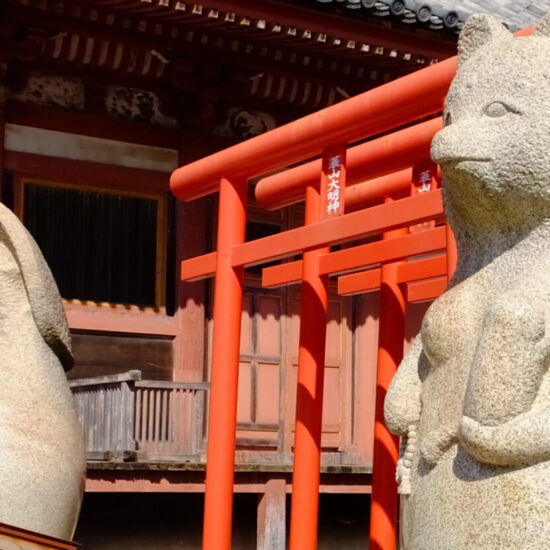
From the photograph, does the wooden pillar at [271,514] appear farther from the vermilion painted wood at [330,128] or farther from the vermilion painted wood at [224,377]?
the vermilion painted wood at [224,377]

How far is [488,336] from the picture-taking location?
16.0 ft

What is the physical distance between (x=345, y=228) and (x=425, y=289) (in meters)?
2.37

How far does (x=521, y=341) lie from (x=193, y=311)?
28.6 ft

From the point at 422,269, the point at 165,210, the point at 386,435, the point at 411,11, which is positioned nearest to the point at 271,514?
the point at 165,210

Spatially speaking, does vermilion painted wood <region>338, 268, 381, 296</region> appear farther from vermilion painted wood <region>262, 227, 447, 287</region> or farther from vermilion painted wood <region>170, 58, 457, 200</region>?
vermilion painted wood <region>170, 58, 457, 200</region>

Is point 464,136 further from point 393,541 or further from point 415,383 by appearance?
point 393,541

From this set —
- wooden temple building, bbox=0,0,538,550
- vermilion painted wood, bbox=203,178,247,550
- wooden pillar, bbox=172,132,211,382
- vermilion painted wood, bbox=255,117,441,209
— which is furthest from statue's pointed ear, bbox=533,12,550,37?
wooden pillar, bbox=172,132,211,382

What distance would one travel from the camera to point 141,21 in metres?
12.2

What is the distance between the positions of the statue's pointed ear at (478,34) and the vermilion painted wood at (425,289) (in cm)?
380

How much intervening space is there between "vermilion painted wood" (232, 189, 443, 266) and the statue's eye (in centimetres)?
127

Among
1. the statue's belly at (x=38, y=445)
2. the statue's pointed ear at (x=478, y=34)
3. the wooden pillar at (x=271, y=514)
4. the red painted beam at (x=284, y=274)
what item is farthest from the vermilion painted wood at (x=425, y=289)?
the statue's pointed ear at (x=478, y=34)

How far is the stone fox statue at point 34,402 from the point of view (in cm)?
628

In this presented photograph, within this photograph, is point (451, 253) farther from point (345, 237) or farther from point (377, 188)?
point (377, 188)

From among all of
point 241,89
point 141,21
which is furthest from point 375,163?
point 241,89
